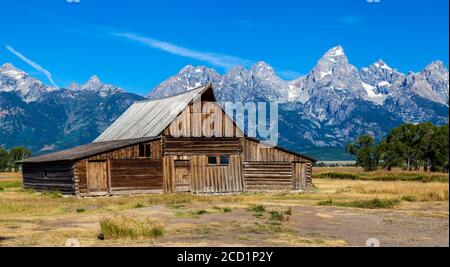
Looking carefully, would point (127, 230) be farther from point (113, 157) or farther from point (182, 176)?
point (182, 176)

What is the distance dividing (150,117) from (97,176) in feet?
33.3

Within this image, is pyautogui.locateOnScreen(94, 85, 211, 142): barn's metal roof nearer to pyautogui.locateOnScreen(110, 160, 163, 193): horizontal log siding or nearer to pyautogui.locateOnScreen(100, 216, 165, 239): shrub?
pyautogui.locateOnScreen(110, 160, 163, 193): horizontal log siding

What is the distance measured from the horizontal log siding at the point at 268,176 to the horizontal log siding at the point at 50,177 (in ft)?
46.4

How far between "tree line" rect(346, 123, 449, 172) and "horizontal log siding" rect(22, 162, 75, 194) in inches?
3002

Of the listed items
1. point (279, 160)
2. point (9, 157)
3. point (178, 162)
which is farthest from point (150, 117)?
point (9, 157)

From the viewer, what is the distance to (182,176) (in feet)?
151

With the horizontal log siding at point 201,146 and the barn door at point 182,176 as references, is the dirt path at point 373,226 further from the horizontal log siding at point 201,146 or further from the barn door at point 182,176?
the horizontal log siding at point 201,146

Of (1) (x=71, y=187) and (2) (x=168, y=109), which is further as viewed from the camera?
(2) (x=168, y=109)

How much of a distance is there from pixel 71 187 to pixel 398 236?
28.2m

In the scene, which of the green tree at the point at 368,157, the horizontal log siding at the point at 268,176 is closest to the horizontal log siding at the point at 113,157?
the horizontal log siding at the point at 268,176

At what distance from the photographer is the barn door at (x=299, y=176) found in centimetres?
5025
